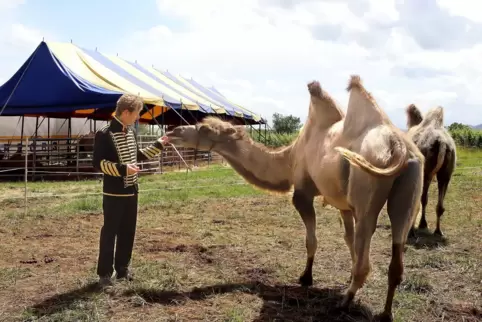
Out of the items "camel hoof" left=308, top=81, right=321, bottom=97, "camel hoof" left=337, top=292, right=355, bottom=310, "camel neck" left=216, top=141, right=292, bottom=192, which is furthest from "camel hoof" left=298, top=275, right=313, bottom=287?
"camel hoof" left=308, top=81, right=321, bottom=97

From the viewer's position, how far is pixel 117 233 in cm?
530

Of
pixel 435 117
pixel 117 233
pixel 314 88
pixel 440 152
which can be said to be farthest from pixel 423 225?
pixel 117 233

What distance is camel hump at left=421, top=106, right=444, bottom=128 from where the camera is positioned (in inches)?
335

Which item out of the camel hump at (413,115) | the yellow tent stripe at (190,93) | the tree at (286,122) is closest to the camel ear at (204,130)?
the camel hump at (413,115)

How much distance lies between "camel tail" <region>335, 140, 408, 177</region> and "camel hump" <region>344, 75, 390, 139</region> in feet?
2.08

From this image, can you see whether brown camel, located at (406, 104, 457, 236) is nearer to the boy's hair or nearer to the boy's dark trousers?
the boy's dark trousers

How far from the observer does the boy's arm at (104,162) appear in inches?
194

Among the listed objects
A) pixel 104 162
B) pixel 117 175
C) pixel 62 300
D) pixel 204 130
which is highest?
pixel 204 130

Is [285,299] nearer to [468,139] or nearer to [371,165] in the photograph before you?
[371,165]

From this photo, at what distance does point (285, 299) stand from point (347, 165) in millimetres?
1520

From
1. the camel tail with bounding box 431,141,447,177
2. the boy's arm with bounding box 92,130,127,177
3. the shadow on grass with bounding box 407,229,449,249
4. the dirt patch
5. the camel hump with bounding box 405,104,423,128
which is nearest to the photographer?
the dirt patch

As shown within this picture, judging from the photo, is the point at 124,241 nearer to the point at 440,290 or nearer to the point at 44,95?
the point at 440,290

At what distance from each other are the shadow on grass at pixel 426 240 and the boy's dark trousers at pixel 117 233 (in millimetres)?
4208

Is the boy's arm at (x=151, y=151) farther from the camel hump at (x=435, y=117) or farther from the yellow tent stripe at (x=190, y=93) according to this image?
the yellow tent stripe at (x=190, y=93)
